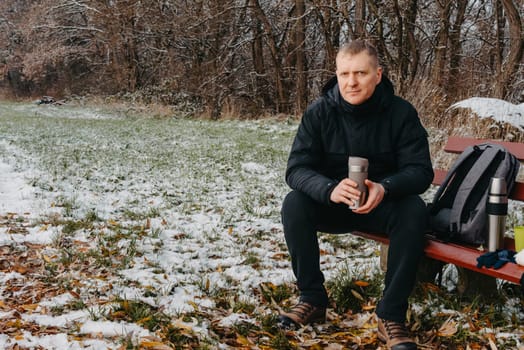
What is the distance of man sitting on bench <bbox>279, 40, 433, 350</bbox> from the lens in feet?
8.20

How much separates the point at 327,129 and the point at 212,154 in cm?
549

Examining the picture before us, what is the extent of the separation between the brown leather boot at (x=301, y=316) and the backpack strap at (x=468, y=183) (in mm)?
892

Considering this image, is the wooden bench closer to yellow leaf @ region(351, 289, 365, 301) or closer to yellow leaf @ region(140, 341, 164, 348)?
yellow leaf @ region(351, 289, 365, 301)

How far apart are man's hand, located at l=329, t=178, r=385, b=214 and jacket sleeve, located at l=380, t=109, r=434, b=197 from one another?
96 millimetres

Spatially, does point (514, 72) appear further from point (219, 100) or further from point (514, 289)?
point (219, 100)

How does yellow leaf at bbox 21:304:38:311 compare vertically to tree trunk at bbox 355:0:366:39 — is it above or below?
below

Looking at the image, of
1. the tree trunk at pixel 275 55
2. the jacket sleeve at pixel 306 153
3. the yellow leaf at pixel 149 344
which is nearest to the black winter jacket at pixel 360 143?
the jacket sleeve at pixel 306 153

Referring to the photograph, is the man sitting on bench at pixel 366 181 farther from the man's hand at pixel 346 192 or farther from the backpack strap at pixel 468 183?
the backpack strap at pixel 468 183

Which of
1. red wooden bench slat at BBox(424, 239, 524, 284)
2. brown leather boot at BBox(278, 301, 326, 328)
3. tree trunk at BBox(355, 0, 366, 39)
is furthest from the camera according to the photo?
tree trunk at BBox(355, 0, 366, 39)

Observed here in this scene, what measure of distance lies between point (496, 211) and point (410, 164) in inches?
19.8

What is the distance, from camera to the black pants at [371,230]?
8.18 ft

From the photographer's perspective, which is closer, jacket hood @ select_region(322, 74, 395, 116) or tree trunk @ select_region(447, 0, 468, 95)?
jacket hood @ select_region(322, 74, 395, 116)

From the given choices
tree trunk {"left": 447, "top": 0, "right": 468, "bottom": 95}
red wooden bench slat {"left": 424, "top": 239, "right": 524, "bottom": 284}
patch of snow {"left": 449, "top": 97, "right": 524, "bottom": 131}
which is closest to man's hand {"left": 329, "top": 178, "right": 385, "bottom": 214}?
red wooden bench slat {"left": 424, "top": 239, "right": 524, "bottom": 284}

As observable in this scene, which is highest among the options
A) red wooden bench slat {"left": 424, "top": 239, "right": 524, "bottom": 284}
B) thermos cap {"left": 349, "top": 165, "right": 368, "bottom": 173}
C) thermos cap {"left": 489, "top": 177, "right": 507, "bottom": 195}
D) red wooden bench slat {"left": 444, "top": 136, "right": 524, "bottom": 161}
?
red wooden bench slat {"left": 444, "top": 136, "right": 524, "bottom": 161}
